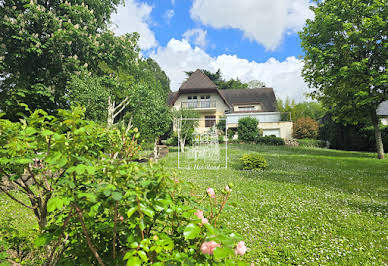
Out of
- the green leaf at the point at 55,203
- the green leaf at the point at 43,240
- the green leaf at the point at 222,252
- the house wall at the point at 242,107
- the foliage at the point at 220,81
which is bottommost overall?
the green leaf at the point at 43,240

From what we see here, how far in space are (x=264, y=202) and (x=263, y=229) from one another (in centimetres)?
163

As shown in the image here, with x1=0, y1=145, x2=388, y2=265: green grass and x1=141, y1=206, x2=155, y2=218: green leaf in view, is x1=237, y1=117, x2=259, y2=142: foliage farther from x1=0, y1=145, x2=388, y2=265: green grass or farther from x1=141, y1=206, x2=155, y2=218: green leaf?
x1=141, y1=206, x2=155, y2=218: green leaf

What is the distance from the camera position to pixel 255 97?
34.6m

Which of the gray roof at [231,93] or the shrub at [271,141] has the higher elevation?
the gray roof at [231,93]

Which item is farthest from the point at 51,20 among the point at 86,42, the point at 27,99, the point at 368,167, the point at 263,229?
→ the point at 368,167

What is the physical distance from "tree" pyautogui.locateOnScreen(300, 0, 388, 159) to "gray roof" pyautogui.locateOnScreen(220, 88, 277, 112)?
1816 centimetres

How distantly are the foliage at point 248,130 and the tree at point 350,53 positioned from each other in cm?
985

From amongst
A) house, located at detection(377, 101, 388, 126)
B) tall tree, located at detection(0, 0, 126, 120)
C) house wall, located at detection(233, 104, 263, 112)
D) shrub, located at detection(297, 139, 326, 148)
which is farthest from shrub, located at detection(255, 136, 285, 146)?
tall tree, located at detection(0, 0, 126, 120)

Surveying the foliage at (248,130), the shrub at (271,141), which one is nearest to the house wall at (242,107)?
the foliage at (248,130)

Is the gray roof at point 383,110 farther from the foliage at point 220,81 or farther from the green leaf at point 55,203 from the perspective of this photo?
the green leaf at point 55,203

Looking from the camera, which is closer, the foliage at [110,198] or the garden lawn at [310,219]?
the foliage at [110,198]

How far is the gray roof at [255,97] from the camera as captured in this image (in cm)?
3350

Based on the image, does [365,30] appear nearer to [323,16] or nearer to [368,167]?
[323,16]

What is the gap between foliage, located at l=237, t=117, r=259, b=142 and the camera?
24.7 metres
